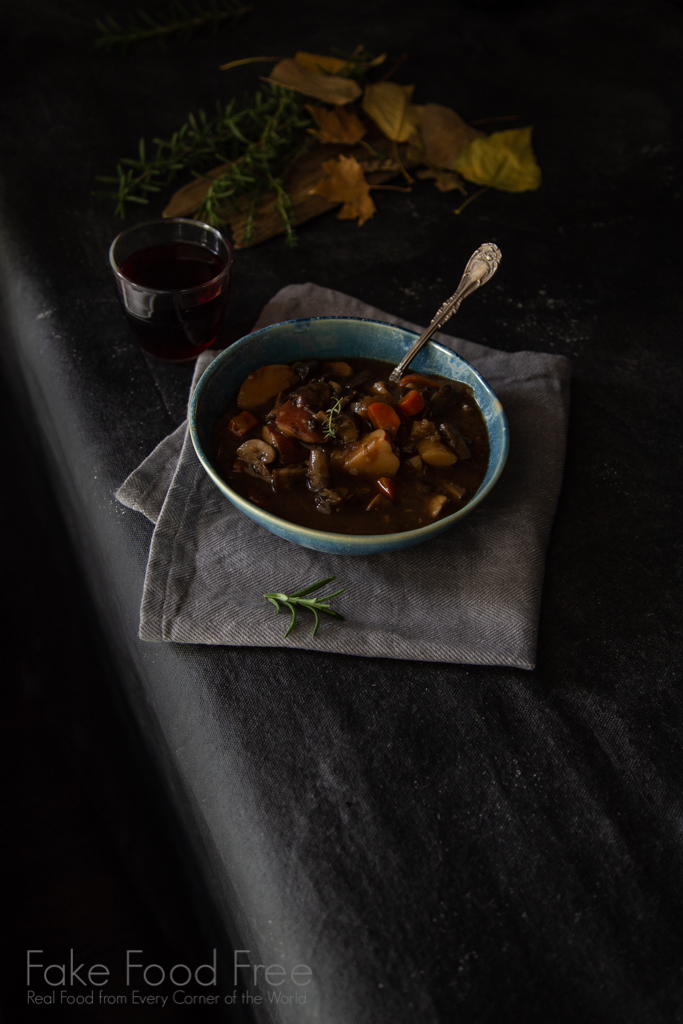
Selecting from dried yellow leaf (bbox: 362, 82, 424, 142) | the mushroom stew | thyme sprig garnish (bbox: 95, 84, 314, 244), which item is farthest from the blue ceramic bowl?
dried yellow leaf (bbox: 362, 82, 424, 142)

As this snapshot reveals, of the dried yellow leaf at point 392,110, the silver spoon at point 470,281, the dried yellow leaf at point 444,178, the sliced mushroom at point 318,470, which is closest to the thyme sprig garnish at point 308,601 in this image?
the sliced mushroom at point 318,470

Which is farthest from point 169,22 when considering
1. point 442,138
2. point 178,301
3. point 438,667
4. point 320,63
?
point 438,667

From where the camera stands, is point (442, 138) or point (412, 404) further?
point (442, 138)

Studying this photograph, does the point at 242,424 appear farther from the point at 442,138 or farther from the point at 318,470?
the point at 442,138

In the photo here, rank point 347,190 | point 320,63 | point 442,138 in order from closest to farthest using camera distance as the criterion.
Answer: point 347,190 < point 442,138 < point 320,63

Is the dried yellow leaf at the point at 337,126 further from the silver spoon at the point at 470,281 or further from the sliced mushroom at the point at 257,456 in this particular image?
the sliced mushroom at the point at 257,456

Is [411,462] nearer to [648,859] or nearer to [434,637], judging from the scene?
[434,637]

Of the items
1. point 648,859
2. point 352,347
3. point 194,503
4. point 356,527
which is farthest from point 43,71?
point 648,859

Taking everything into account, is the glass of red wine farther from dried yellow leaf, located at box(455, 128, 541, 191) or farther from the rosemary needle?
dried yellow leaf, located at box(455, 128, 541, 191)
